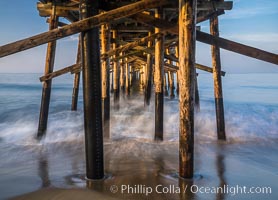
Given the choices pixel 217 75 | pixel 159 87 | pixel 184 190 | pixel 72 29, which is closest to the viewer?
pixel 72 29

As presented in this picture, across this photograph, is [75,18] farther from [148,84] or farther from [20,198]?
[20,198]

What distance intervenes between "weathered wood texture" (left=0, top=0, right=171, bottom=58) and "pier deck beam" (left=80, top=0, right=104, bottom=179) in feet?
0.42

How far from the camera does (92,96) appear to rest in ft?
9.04

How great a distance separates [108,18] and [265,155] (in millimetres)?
3388

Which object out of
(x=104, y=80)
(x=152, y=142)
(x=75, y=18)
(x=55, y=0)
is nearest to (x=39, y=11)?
(x=55, y=0)

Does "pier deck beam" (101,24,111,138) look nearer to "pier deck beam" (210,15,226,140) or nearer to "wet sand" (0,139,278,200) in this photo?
"wet sand" (0,139,278,200)

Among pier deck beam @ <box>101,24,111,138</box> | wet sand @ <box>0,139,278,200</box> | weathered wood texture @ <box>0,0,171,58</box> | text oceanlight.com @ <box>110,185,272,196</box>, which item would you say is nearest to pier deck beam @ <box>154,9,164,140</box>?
wet sand @ <box>0,139,278,200</box>

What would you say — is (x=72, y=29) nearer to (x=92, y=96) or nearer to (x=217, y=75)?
(x=92, y=96)

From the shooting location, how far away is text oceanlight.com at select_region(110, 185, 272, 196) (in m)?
2.65

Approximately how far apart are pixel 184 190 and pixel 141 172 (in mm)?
668

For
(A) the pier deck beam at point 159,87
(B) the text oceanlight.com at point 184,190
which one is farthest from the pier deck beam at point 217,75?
(B) the text oceanlight.com at point 184,190

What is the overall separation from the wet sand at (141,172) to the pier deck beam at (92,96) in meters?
0.30

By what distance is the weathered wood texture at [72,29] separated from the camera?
7.55 ft

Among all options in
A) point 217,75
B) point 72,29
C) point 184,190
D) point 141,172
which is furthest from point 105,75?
point 184,190
